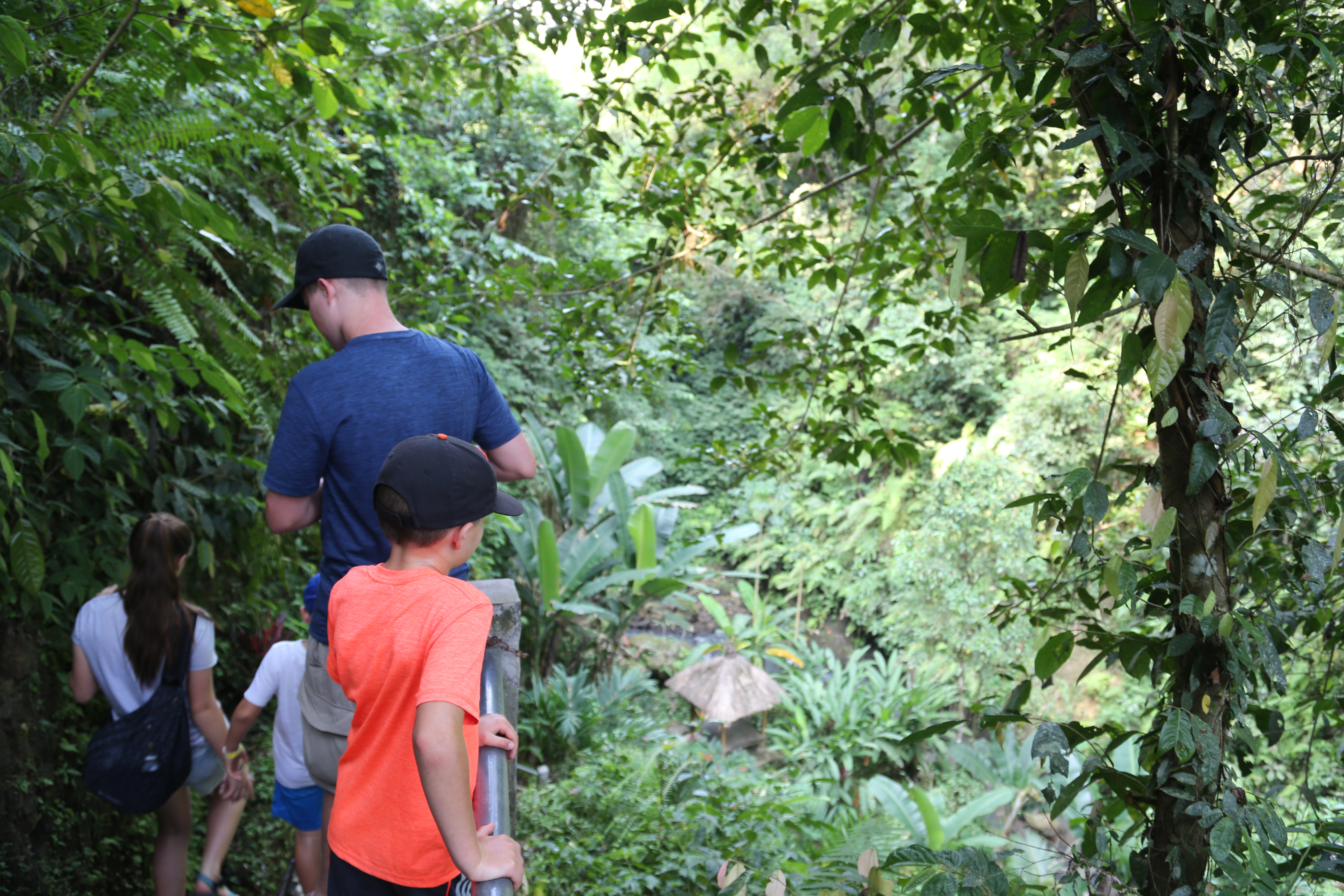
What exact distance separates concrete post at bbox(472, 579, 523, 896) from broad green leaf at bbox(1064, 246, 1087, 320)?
41.0 inches

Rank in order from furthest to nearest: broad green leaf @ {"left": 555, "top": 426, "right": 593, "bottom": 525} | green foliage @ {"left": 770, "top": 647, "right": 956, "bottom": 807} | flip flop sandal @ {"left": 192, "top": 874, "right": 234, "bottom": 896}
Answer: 1. green foliage @ {"left": 770, "top": 647, "right": 956, "bottom": 807}
2. broad green leaf @ {"left": 555, "top": 426, "right": 593, "bottom": 525}
3. flip flop sandal @ {"left": 192, "top": 874, "right": 234, "bottom": 896}

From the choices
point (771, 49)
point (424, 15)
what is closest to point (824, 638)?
point (771, 49)

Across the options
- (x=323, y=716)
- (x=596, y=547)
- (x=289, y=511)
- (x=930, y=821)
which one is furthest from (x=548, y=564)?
(x=289, y=511)

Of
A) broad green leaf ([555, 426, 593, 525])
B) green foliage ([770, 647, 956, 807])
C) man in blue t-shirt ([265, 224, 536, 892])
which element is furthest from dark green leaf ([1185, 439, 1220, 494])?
green foliage ([770, 647, 956, 807])

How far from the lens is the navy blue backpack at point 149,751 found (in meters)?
2.41

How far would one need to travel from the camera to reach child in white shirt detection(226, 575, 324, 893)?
2418 millimetres

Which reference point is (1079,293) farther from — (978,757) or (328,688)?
(978,757)

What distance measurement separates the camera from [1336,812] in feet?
4.32

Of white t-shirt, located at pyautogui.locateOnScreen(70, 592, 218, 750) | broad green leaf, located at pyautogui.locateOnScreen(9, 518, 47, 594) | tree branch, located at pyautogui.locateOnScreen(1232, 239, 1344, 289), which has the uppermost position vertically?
tree branch, located at pyautogui.locateOnScreen(1232, 239, 1344, 289)

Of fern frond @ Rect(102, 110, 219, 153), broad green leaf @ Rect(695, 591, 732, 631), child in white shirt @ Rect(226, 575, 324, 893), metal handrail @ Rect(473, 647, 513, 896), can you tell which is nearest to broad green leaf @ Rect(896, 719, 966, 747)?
metal handrail @ Rect(473, 647, 513, 896)

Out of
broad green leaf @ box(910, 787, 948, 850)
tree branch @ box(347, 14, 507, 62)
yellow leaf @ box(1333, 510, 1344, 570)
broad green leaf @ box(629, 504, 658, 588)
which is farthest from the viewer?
→ broad green leaf @ box(629, 504, 658, 588)

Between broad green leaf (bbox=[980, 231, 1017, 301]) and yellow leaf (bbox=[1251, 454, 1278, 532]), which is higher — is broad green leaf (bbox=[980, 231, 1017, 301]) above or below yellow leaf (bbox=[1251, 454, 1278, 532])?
above

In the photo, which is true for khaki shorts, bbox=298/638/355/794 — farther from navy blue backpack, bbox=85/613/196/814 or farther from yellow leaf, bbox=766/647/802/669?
yellow leaf, bbox=766/647/802/669

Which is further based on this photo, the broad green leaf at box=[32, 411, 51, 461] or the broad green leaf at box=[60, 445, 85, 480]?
the broad green leaf at box=[60, 445, 85, 480]
